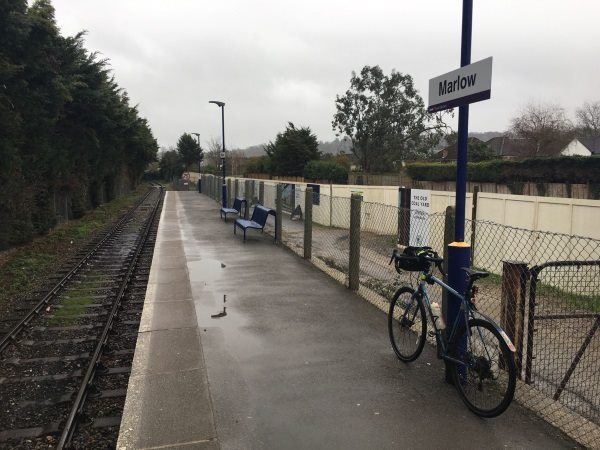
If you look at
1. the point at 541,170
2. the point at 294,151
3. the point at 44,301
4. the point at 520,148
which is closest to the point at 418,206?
the point at 541,170

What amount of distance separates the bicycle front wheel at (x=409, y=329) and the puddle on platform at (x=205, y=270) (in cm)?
434

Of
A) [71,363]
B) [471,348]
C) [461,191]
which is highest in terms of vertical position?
[461,191]

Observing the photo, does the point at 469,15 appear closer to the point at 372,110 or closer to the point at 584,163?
the point at 584,163

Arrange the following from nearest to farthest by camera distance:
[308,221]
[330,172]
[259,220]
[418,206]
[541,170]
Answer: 1. [308,221]
2. [259,220]
3. [418,206]
4. [541,170]
5. [330,172]

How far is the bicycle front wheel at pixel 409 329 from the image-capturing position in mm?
4582

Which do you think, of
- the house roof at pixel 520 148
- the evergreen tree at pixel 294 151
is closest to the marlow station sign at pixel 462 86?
the evergreen tree at pixel 294 151

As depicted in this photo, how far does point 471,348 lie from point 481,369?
0.20 metres

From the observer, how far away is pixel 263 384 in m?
4.29

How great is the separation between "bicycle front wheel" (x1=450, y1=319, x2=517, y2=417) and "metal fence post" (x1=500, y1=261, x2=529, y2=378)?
0.30 metres

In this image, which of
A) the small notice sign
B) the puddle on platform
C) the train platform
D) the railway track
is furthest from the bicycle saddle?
the small notice sign

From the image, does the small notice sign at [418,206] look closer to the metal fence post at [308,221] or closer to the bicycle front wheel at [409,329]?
the metal fence post at [308,221]

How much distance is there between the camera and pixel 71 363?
579 centimetres

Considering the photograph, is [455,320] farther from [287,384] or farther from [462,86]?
[462,86]

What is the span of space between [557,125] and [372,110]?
60.1 ft
